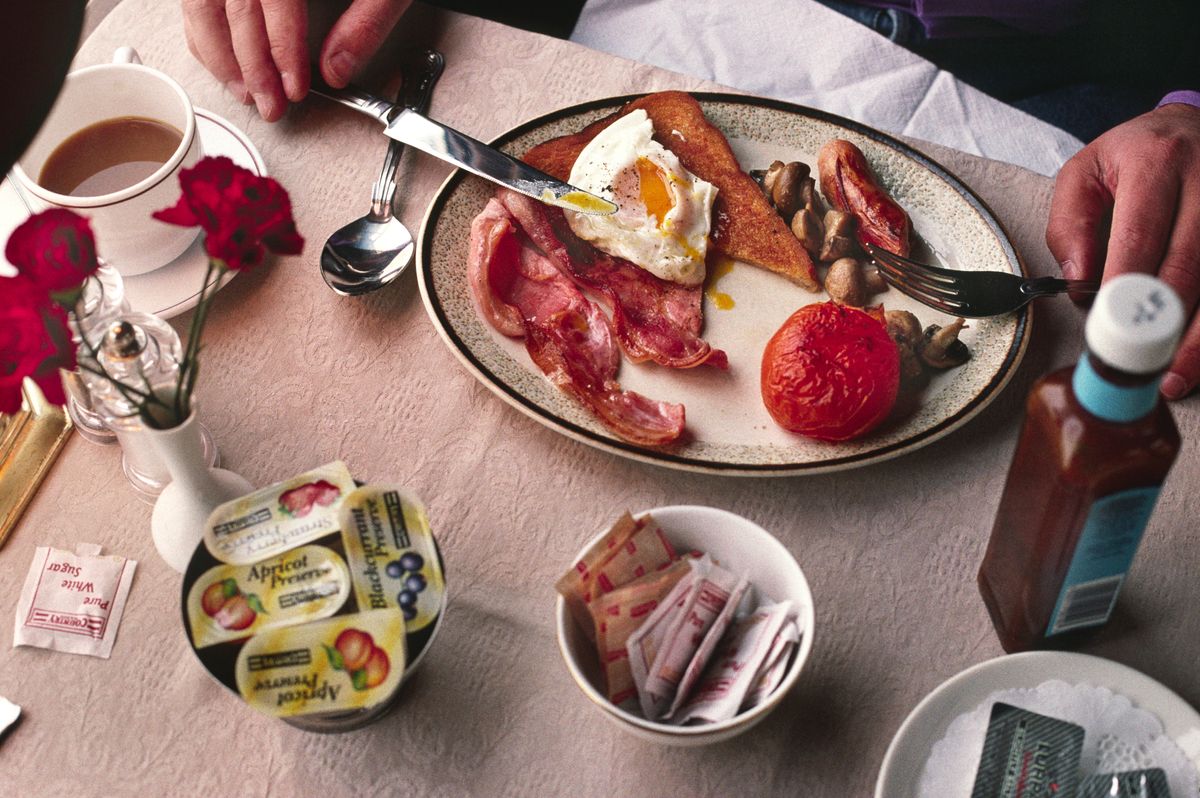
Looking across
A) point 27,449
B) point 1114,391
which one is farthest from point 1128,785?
point 27,449

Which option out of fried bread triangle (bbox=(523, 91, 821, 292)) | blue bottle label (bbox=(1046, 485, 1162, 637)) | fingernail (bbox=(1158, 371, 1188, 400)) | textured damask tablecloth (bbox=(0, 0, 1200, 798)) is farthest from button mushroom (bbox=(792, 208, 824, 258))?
blue bottle label (bbox=(1046, 485, 1162, 637))

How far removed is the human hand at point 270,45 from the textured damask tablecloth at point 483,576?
120 millimetres

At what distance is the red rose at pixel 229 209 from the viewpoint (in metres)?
0.75

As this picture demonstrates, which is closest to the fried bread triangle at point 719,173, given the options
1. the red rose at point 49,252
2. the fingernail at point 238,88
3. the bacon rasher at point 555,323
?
the bacon rasher at point 555,323

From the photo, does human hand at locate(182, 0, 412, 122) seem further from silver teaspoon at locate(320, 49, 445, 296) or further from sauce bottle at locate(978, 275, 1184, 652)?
sauce bottle at locate(978, 275, 1184, 652)

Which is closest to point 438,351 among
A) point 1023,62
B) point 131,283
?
point 131,283

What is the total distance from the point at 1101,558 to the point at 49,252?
767mm

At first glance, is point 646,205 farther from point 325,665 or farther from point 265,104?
point 325,665

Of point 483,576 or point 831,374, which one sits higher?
point 831,374

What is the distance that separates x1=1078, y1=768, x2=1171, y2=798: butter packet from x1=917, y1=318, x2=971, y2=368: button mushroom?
16.8 inches

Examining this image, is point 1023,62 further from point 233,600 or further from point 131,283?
point 233,600

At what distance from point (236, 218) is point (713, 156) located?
646 mm

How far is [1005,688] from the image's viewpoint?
83 cm

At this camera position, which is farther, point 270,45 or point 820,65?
point 820,65
